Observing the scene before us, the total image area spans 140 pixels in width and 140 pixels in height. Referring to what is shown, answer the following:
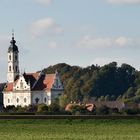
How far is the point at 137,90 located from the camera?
159625mm

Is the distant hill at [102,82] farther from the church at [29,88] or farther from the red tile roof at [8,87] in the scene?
the red tile roof at [8,87]

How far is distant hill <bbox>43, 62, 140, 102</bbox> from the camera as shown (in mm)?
159750

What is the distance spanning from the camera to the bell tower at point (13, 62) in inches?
5797

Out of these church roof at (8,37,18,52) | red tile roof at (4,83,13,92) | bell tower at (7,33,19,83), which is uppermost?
church roof at (8,37,18,52)

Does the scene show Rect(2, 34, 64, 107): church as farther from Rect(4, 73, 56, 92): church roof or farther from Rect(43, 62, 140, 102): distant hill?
Rect(43, 62, 140, 102): distant hill

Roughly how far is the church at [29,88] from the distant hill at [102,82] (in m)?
12.0

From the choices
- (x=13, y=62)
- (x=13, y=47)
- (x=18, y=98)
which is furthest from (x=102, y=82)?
(x=18, y=98)

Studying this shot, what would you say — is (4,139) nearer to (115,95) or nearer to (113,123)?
(113,123)

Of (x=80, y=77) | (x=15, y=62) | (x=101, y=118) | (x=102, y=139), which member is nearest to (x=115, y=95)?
(x=80, y=77)

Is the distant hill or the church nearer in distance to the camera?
the church

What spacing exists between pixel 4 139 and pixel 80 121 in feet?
62.9

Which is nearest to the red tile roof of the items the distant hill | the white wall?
the white wall

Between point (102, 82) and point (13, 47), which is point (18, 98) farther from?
point (102, 82)

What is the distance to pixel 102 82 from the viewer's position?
165m
